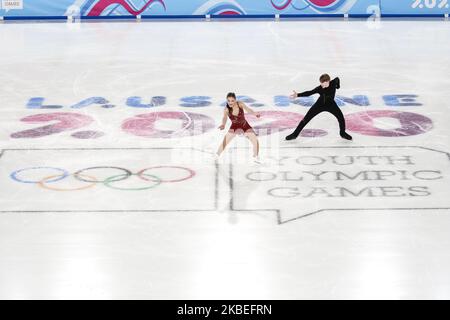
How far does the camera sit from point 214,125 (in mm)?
15688

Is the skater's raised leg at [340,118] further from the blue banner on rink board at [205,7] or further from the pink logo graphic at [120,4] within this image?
the pink logo graphic at [120,4]

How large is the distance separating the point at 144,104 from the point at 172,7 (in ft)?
30.4

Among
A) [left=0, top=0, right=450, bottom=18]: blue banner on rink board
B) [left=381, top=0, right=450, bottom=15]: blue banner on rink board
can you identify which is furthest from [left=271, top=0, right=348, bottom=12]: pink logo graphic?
[left=381, top=0, right=450, bottom=15]: blue banner on rink board

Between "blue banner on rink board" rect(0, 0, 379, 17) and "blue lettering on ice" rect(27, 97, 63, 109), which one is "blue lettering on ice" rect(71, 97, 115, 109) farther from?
"blue banner on rink board" rect(0, 0, 379, 17)

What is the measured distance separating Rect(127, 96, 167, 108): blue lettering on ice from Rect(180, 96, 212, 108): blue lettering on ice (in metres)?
0.37

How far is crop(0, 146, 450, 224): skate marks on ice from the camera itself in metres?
11.8

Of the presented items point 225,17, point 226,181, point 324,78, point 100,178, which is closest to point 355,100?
point 324,78

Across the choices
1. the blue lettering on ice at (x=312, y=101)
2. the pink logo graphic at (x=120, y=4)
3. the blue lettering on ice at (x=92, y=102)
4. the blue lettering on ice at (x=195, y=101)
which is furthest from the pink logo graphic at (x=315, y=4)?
the blue lettering on ice at (x=92, y=102)

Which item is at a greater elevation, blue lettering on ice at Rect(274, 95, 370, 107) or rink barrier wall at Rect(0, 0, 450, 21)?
rink barrier wall at Rect(0, 0, 450, 21)

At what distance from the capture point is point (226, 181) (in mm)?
12773

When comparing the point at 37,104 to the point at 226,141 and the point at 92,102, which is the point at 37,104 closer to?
the point at 92,102
